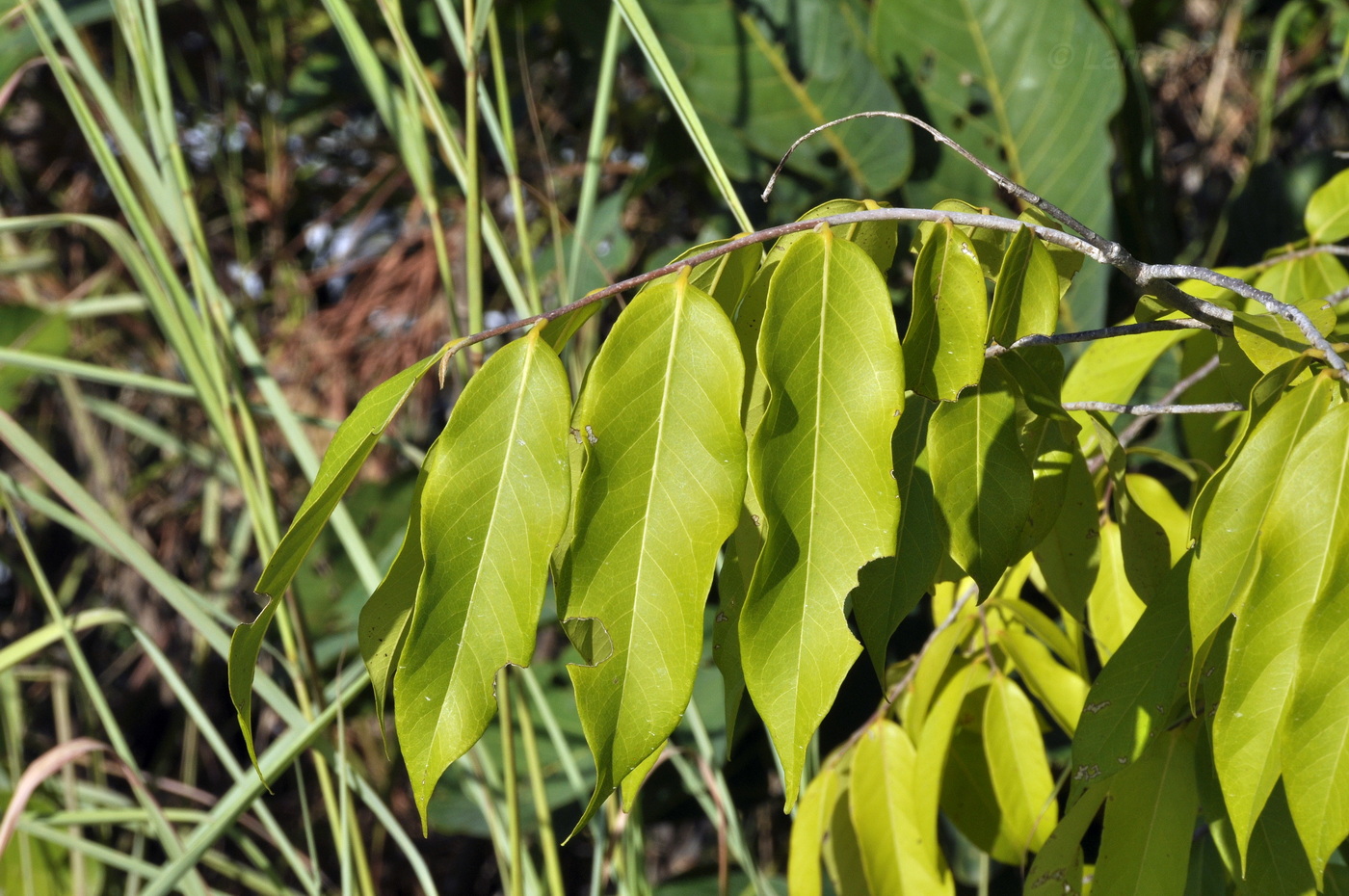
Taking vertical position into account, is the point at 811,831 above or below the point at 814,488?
below

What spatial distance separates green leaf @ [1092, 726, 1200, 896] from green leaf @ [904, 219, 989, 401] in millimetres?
202

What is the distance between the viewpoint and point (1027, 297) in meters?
0.35

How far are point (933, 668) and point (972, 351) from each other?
10.4 inches

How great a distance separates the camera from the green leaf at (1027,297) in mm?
339

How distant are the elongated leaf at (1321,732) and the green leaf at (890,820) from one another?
232mm

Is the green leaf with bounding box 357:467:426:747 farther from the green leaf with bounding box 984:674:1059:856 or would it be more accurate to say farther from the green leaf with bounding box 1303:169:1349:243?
the green leaf with bounding box 1303:169:1349:243

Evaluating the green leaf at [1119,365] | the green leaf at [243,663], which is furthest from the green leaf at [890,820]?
the green leaf at [243,663]

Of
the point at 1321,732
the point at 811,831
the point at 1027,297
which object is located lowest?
the point at 811,831

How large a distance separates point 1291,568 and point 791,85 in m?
0.68

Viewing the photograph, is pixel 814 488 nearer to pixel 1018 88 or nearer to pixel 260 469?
pixel 260 469

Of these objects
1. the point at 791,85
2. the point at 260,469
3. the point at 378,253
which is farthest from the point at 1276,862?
the point at 378,253

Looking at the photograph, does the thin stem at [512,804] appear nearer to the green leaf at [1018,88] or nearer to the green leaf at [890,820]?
the green leaf at [890,820]

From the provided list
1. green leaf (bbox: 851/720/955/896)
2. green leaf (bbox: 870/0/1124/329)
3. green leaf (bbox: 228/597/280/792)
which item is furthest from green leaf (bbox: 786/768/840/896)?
green leaf (bbox: 870/0/1124/329)

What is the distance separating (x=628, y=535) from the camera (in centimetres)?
30
